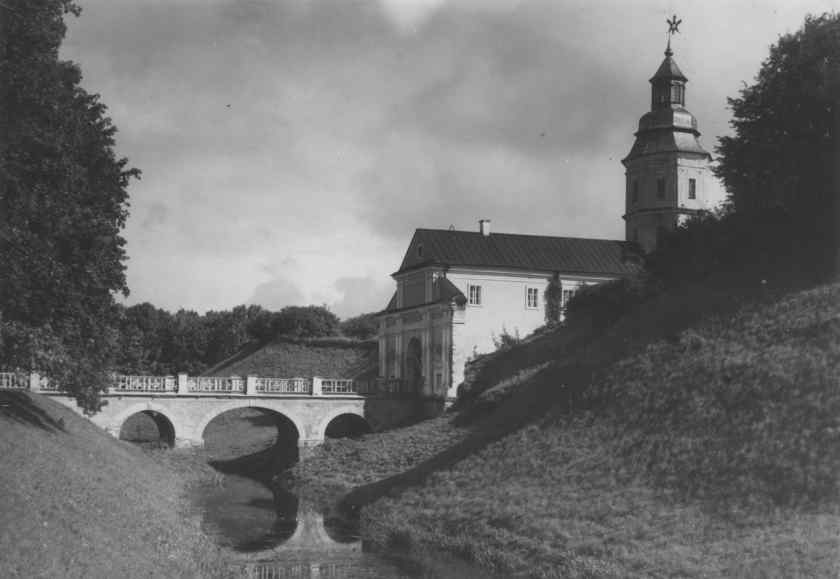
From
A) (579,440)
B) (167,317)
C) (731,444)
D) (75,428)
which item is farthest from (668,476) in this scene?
(167,317)

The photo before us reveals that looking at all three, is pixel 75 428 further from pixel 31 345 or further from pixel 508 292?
pixel 508 292

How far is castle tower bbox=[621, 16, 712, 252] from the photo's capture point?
65.7 m

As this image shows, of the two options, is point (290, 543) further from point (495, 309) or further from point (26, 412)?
point (495, 309)

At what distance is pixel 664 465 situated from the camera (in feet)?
96.1

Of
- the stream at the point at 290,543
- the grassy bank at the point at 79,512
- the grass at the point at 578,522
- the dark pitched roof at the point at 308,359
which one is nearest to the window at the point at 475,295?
the stream at the point at 290,543

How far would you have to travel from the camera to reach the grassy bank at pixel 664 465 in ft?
78.6

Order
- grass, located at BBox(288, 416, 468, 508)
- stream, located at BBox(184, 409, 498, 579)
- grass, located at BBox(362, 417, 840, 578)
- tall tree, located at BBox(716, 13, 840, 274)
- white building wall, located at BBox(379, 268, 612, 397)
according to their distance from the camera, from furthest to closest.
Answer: white building wall, located at BBox(379, 268, 612, 397) → grass, located at BBox(288, 416, 468, 508) → tall tree, located at BBox(716, 13, 840, 274) → stream, located at BBox(184, 409, 498, 579) → grass, located at BBox(362, 417, 840, 578)

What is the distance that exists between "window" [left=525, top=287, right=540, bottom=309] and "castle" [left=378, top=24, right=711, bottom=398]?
65mm

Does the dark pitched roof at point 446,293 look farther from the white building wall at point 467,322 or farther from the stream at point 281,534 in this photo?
the stream at point 281,534

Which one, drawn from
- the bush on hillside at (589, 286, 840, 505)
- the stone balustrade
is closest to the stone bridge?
the stone balustrade

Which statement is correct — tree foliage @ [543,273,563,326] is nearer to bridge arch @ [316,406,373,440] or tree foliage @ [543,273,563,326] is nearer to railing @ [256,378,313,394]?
bridge arch @ [316,406,373,440]

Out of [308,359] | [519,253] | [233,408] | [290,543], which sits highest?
[519,253]

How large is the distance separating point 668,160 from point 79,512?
5163cm

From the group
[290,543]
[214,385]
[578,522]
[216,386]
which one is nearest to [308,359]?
[214,385]
